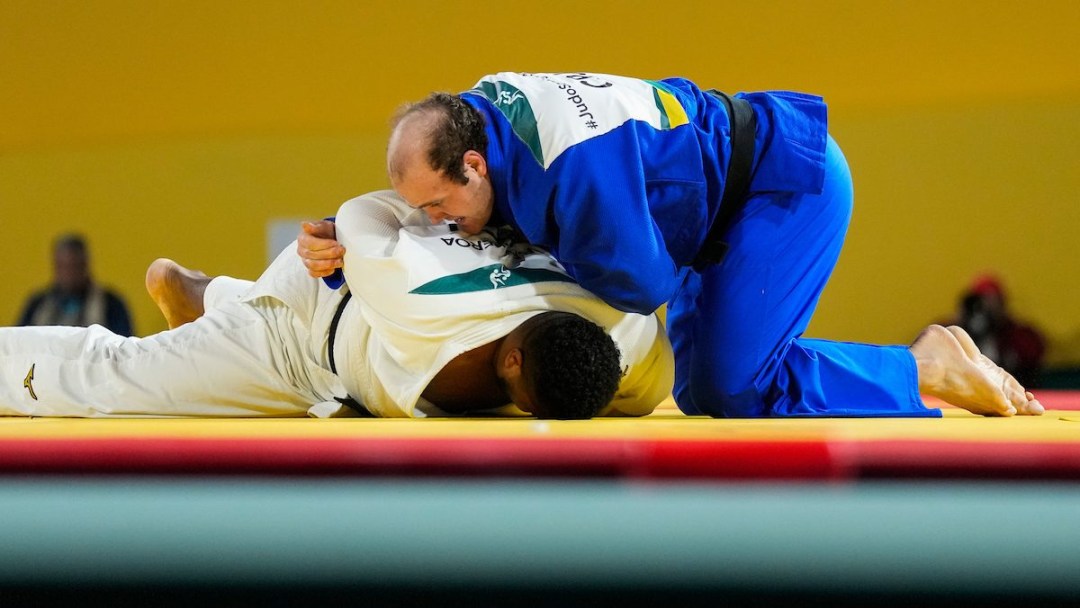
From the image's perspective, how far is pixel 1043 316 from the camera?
478 cm

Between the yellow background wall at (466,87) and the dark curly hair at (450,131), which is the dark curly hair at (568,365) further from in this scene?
the yellow background wall at (466,87)

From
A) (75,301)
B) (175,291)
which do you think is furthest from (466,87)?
(175,291)

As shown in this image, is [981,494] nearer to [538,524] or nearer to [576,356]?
[538,524]

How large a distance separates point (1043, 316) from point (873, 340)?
770mm

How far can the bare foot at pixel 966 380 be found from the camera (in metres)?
1.97

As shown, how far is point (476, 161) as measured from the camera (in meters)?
1.77

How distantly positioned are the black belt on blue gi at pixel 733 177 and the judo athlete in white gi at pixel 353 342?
0.76ft

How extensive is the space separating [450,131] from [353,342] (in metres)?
0.43

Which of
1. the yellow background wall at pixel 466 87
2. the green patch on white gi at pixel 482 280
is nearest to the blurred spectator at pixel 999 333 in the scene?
the yellow background wall at pixel 466 87

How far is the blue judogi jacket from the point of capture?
172 cm

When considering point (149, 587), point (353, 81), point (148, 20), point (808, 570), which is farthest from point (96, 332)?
point (148, 20)

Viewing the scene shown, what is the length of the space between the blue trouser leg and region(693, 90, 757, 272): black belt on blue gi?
0.02 m

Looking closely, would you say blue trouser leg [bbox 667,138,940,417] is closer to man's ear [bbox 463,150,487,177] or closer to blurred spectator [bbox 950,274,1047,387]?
man's ear [bbox 463,150,487,177]

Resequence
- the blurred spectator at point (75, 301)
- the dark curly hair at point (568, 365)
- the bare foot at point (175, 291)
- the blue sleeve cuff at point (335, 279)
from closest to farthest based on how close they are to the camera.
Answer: the dark curly hair at point (568, 365) → the blue sleeve cuff at point (335, 279) → the bare foot at point (175, 291) → the blurred spectator at point (75, 301)
